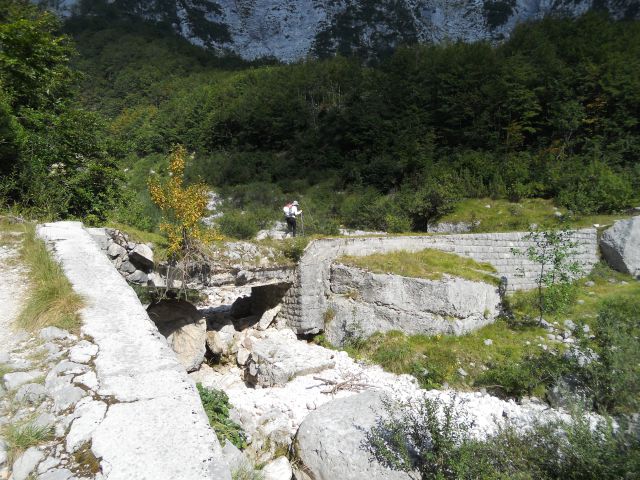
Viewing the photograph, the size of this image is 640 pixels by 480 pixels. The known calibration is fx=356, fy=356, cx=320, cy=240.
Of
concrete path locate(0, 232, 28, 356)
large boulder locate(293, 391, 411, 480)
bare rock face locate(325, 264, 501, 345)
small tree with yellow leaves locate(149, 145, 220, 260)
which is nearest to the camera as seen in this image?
concrete path locate(0, 232, 28, 356)

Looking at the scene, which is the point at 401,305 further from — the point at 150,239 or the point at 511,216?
the point at 511,216

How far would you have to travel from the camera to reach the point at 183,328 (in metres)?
9.41

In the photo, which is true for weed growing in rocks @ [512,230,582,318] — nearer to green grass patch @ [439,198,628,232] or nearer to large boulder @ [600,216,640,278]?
large boulder @ [600,216,640,278]

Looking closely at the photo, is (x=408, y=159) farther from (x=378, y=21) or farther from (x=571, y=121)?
(x=378, y=21)

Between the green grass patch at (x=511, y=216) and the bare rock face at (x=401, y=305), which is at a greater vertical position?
the green grass patch at (x=511, y=216)

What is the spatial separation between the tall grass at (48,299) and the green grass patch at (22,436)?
98cm

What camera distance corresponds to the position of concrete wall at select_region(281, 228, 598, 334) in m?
10.2

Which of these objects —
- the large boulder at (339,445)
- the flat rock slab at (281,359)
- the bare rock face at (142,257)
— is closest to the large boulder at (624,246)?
the flat rock slab at (281,359)

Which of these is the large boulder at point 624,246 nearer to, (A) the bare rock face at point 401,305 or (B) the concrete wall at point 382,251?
(B) the concrete wall at point 382,251

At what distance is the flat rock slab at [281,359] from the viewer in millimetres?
8312

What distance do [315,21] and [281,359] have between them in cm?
6853

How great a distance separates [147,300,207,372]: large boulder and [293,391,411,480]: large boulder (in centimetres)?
457

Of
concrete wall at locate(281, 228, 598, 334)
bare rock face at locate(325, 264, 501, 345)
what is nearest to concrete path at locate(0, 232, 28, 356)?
concrete wall at locate(281, 228, 598, 334)

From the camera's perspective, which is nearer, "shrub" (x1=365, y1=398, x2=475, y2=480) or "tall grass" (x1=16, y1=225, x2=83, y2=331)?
"tall grass" (x1=16, y1=225, x2=83, y2=331)
